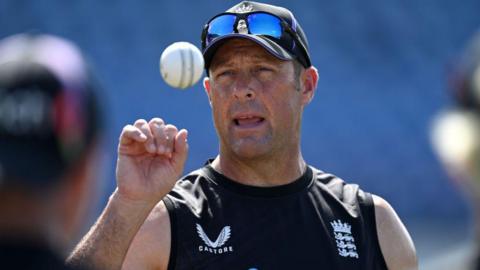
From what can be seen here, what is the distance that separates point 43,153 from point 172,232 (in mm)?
1977

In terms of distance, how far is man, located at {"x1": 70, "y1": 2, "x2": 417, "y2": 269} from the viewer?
3.74 metres

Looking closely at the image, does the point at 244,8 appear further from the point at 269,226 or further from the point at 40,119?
the point at 40,119

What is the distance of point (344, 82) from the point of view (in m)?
13.3

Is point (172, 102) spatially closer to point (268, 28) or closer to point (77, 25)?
point (77, 25)

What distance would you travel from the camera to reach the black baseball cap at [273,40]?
13.2 ft

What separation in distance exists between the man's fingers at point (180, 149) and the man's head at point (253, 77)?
540mm

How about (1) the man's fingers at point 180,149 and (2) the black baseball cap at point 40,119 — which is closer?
(2) the black baseball cap at point 40,119

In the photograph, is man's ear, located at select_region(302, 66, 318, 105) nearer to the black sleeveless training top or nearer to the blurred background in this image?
the black sleeveless training top

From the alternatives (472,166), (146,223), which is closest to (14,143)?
(472,166)

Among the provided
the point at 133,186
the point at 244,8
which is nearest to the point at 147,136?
the point at 133,186

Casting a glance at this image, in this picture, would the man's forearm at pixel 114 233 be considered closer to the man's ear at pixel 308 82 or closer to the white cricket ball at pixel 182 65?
the white cricket ball at pixel 182 65

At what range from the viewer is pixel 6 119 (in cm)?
179

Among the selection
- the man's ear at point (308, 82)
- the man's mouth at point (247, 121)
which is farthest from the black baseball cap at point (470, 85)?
the man's ear at point (308, 82)

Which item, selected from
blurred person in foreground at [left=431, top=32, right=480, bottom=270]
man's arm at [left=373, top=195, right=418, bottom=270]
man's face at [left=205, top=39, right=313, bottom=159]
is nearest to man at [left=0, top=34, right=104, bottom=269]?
blurred person in foreground at [left=431, top=32, right=480, bottom=270]
